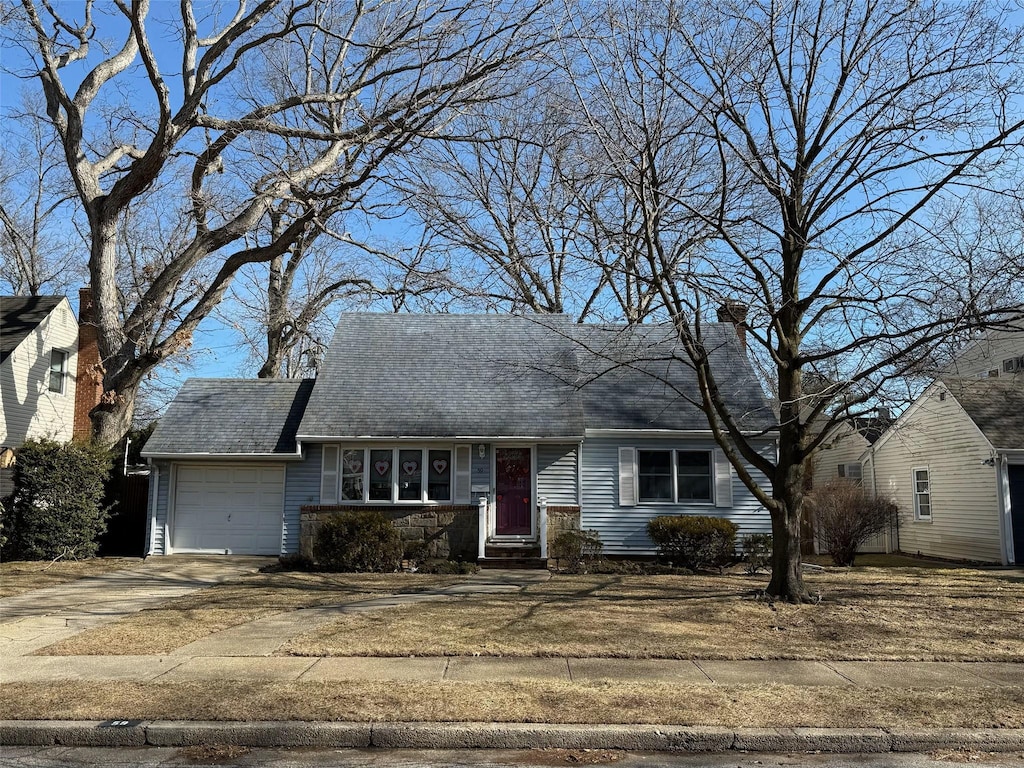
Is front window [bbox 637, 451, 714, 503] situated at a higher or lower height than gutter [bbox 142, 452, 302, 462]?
A: lower

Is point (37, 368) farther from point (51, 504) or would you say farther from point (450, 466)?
point (450, 466)

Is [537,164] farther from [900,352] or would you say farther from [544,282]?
[900,352]

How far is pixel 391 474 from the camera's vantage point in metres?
18.2

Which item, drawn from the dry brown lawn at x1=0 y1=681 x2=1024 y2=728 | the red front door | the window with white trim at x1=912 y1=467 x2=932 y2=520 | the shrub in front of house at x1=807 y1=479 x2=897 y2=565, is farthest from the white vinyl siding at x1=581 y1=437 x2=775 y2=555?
the dry brown lawn at x1=0 y1=681 x2=1024 y2=728

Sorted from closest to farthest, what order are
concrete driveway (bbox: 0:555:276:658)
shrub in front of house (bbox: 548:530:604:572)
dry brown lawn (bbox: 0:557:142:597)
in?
concrete driveway (bbox: 0:555:276:658) < dry brown lawn (bbox: 0:557:142:597) < shrub in front of house (bbox: 548:530:604:572)

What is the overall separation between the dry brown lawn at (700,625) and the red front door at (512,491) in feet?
15.1

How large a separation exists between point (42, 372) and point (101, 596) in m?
14.4

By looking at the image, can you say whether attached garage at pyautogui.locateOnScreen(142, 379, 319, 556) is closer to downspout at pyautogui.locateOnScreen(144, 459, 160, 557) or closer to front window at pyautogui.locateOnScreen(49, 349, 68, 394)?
downspout at pyautogui.locateOnScreen(144, 459, 160, 557)

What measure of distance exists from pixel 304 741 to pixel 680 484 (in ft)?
44.8

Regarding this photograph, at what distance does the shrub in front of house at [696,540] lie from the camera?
16.9 m

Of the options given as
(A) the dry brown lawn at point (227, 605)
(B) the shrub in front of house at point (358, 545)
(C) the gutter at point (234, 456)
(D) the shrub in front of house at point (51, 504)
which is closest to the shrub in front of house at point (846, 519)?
(A) the dry brown lawn at point (227, 605)

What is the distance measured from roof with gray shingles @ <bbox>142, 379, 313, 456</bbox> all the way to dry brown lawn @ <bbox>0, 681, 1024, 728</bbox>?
11.4 m

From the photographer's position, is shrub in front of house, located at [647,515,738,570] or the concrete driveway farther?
shrub in front of house, located at [647,515,738,570]

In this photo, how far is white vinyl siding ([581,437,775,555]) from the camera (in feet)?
60.0
